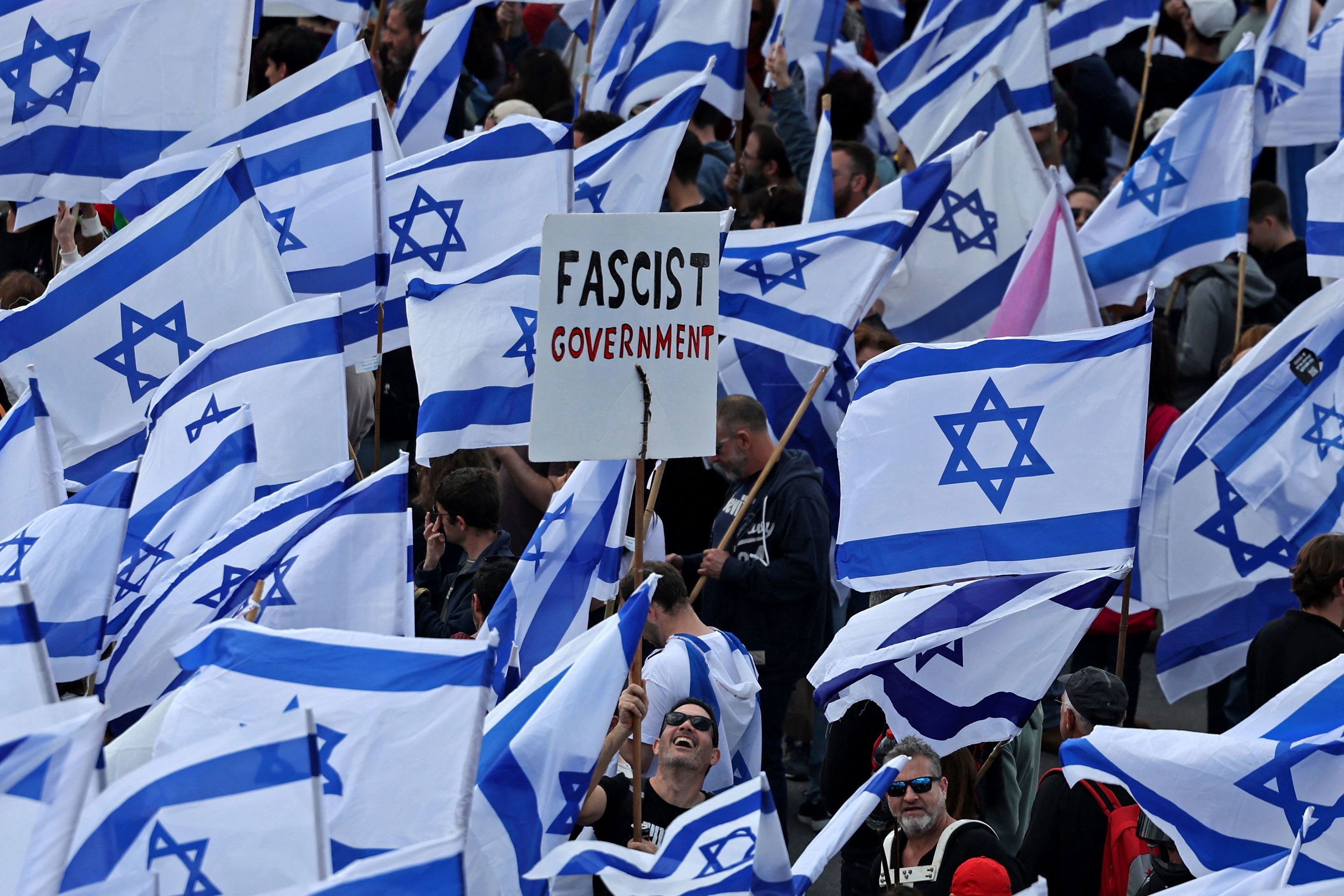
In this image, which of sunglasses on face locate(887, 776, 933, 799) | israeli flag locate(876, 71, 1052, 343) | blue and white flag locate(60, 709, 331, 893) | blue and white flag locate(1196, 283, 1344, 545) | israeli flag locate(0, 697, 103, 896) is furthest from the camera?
israeli flag locate(876, 71, 1052, 343)

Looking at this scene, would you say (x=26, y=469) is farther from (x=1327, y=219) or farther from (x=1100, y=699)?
(x=1327, y=219)

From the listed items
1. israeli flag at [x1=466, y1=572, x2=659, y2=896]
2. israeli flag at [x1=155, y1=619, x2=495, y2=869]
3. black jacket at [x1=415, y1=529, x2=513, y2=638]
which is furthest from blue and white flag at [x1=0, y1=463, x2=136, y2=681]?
black jacket at [x1=415, y1=529, x2=513, y2=638]

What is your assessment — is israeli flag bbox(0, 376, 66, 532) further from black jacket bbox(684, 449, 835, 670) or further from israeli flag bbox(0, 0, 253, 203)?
black jacket bbox(684, 449, 835, 670)

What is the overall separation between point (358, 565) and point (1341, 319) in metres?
4.20

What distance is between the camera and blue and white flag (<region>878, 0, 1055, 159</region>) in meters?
11.0

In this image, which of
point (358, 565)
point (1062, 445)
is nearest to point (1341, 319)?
point (1062, 445)

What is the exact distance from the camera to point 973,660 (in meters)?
6.76

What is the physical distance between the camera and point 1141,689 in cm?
1016

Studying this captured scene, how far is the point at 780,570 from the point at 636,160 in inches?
101

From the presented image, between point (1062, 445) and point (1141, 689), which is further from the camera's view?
point (1141, 689)

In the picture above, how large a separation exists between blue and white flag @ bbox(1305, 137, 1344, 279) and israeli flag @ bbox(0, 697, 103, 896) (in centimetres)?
626

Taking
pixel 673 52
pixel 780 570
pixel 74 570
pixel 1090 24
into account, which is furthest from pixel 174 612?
pixel 1090 24

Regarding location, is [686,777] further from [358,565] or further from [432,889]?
[432,889]

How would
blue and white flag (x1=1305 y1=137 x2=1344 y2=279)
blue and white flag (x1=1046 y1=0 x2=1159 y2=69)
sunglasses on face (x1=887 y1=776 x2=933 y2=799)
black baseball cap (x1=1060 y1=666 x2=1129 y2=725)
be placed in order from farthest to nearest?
blue and white flag (x1=1046 y1=0 x2=1159 y2=69), blue and white flag (x1=1305 y1=137 x2=1344 y2=279), black baseball cap (x1=1060 y1=666 x2=1129 y2=725), sunglasses on face (x1=887 y1=776 x2=933 y2=799)
